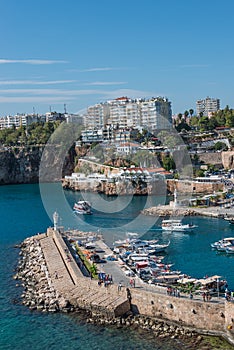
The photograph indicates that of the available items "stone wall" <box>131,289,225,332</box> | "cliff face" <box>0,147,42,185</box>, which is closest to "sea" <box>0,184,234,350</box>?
"stone wall" <box>131,289,225,332</box>

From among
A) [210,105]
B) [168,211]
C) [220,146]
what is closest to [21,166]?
[220,146]

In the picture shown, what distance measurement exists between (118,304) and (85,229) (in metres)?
15.5

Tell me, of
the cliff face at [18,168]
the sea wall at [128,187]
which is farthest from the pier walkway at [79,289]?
the cliff face at [18,168]

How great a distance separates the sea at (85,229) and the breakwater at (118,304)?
481mm

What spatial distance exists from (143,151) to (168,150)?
2.75 meters

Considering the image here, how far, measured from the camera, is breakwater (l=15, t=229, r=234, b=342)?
48.3ft

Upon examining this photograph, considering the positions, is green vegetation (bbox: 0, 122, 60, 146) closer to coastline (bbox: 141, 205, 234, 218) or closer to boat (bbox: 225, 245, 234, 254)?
coastline (bbox: 141, 205, 234, 218)

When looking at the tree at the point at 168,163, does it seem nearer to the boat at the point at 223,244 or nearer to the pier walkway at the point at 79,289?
the boat at the point at 223,244

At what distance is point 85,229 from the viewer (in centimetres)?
3147

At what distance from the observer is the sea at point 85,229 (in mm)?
14867

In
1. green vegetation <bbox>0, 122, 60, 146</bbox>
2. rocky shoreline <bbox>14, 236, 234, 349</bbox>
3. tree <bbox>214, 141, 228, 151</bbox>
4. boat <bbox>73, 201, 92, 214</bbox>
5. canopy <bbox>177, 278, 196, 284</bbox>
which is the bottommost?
rocky shoreline <bbox>14, 236, 234, 349</bbox>

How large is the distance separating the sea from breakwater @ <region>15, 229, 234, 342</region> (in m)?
0.48

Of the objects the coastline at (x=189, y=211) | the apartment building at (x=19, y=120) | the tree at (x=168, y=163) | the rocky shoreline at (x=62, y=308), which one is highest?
the apartment building at (x=19, y=120)

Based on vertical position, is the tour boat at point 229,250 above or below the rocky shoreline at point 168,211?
below
